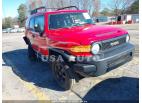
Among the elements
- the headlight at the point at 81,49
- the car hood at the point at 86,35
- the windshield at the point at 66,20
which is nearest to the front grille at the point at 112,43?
the car hood at the point at 86,35

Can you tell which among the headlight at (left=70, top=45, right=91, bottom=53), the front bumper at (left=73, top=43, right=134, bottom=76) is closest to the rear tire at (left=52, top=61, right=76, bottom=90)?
the front bumper at (left=73, top=43, right=134, bottom=76)

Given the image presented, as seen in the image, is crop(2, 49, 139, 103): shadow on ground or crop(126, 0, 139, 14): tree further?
crop(126, 0, 139, 14): tree

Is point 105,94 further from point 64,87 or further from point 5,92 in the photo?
point 5,92

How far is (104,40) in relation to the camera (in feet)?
15.8

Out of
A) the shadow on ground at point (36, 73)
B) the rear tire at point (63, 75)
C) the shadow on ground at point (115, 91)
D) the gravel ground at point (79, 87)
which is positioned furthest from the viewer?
the shadow on ground at point (36, 73)

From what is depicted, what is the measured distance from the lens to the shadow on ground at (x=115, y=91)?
454 cm

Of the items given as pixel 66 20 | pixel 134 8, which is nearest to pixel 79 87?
pixel 66 20

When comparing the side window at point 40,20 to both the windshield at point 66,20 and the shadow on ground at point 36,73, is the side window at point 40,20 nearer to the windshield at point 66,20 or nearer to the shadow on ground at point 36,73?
the windshield at point 66,20

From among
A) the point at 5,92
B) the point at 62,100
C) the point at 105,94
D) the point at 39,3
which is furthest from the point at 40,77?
the point at 39,3

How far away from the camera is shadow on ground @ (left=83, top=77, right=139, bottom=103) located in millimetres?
4537

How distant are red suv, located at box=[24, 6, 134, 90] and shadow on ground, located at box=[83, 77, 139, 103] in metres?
0.52

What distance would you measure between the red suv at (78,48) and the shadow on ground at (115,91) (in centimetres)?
52

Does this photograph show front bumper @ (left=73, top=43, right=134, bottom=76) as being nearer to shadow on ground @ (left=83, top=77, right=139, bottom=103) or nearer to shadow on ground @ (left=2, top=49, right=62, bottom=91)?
shadow on ground @ (left=83, top=77, right=139, bottom=103)

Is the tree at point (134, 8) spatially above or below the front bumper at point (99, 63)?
above
